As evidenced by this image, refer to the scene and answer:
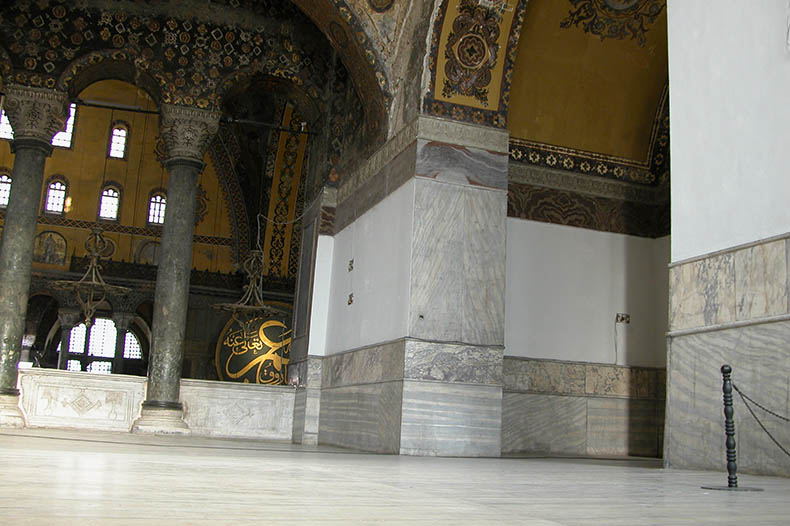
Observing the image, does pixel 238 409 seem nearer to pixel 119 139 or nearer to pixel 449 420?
pixel 449 420

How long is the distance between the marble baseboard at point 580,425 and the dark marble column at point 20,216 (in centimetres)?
605

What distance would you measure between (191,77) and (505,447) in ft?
21.2

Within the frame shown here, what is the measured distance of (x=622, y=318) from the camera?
9.95 meters

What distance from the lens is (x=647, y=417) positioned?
386 inches

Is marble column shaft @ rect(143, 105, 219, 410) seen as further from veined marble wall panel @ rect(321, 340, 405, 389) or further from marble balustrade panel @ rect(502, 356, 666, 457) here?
marble balustrade panel @ rect(502, 356, 666, 457)

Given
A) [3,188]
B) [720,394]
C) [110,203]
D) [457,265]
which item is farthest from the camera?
[110,203]

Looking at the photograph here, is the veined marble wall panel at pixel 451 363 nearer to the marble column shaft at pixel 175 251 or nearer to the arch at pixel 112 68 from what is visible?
the marble column shaft at pixel 175 251

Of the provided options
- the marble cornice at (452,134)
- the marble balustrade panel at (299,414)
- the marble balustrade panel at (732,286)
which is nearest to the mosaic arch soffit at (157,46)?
the marble cornice at (452,134)

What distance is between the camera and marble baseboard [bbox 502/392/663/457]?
9297 millimetres

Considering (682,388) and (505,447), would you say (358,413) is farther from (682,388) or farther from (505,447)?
(682,388)

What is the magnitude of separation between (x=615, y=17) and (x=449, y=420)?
5145 mm

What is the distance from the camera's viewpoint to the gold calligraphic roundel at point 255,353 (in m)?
16.5

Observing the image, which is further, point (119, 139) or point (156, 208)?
point (119, 139)

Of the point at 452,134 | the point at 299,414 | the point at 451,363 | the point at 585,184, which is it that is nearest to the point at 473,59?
the point at 452,134
